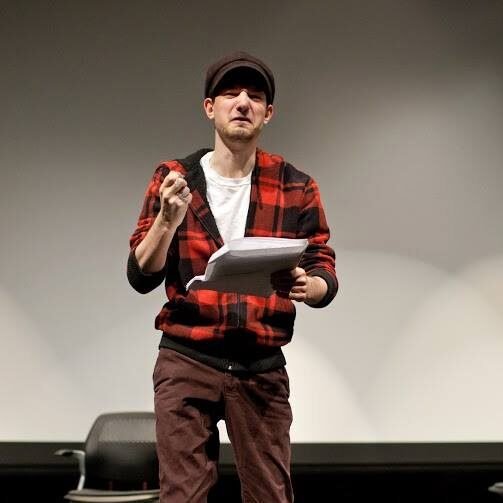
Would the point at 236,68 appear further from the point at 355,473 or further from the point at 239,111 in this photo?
the point at 355,473

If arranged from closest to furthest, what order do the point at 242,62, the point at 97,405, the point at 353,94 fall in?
the point at 242,62 → the point at 97,405 → the point at 353,94

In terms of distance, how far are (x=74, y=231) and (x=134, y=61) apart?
0.88 m

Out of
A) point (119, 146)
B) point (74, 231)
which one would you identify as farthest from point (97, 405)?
point (119, 146)

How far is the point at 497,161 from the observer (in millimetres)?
3980

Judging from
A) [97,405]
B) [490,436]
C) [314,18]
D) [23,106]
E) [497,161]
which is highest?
[314,18]

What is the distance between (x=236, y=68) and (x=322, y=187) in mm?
2092

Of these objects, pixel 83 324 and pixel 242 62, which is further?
pixel 83 324

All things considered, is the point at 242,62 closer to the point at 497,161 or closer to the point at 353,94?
the point at 353,94

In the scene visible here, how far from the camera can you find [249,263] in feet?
4.94

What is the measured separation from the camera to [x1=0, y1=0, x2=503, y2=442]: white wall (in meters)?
3.70

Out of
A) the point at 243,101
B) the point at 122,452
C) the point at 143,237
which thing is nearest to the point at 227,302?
the point at 143,237

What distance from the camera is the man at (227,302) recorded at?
165cm

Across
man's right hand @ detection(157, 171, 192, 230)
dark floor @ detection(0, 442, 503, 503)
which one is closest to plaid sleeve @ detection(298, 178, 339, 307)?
man's right hand @ detection(157, 171, 192, 230)

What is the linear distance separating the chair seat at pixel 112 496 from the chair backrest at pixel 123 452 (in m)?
0.13
